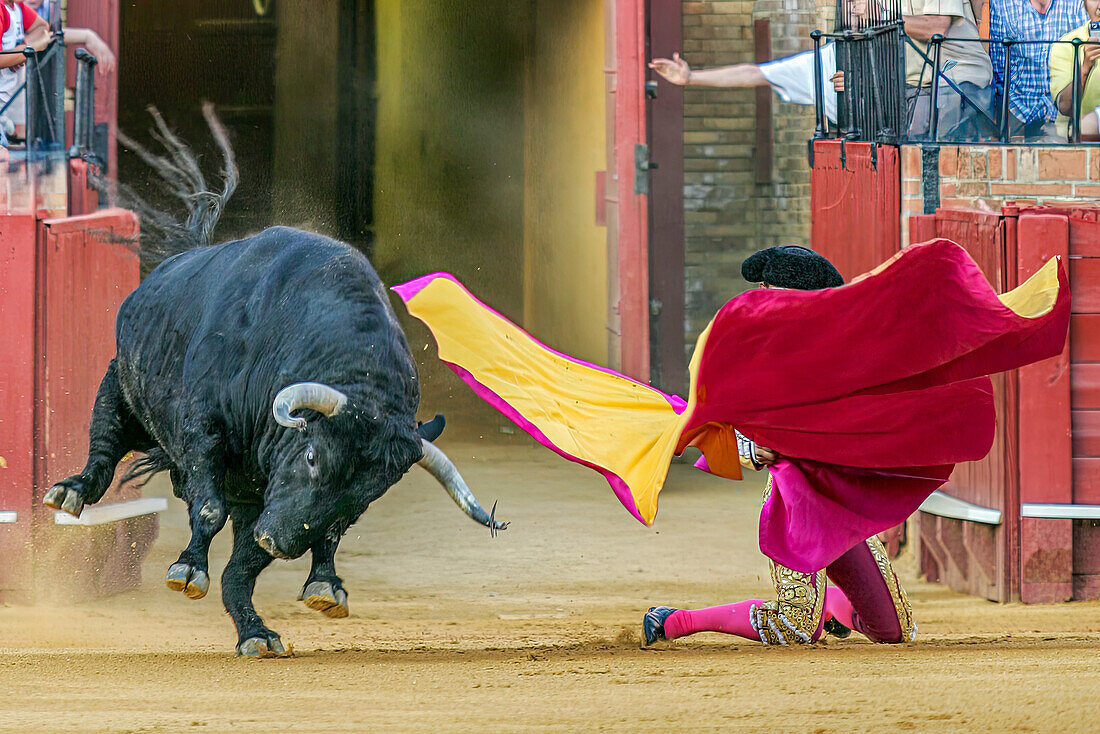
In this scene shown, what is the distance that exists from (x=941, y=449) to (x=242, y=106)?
928cm

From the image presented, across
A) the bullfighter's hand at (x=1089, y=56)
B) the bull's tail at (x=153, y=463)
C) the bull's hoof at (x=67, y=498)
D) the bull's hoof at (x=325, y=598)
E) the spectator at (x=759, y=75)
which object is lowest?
the bull's hoof at (x=325, y=598)

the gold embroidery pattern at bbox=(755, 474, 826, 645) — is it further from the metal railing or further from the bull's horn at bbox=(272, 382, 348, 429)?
the metal railing

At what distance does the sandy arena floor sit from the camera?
11.8 feet

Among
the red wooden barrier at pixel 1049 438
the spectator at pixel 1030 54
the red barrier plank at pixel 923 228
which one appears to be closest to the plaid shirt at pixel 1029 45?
the spectator at pixel 1030 54

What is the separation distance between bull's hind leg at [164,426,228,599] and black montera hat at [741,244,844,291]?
66.0 inches

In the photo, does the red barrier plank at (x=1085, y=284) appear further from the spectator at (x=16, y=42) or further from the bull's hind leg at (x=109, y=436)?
the spectator at (x=16, y=42)

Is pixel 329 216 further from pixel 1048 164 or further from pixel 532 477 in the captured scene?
pixel 1048 164

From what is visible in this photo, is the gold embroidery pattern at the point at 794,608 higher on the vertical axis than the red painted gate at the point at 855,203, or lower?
lower

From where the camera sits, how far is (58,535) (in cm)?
534

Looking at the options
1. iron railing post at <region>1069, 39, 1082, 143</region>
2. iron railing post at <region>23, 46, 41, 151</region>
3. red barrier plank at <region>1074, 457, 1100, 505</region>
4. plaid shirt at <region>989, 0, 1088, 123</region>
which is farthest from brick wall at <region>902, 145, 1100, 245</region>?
iron railing post at <region>23, 46, 41, 151</region>

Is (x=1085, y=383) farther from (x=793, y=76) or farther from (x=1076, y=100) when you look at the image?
(x=793, y=76)

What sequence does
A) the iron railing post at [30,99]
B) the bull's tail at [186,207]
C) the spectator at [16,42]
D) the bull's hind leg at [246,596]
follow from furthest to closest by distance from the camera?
the spectator at [16,42] < the iron railing post at [30,99] < the bull's tail at [186,207] < the bull's hind leg at [246,596]

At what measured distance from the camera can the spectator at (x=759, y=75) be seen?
25.4ft

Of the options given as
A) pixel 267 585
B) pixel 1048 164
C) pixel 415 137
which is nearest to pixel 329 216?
pixel 415 137
